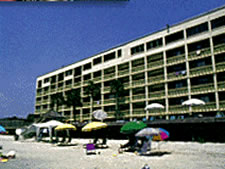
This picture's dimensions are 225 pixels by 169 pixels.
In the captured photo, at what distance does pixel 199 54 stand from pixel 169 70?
564 cm

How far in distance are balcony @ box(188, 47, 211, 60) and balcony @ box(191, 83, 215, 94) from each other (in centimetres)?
433

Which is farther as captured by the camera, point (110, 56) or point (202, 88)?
point (110, 56)

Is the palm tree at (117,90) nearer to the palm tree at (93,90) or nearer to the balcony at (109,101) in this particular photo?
the balcony at (109,101)

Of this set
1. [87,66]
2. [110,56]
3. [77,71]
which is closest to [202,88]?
[110,56]

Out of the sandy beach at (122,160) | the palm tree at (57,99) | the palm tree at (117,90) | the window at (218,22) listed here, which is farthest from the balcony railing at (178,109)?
the palm tree at (57,99)

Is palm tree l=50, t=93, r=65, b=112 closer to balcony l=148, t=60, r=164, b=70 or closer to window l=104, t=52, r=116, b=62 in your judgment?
window l=104, t=52, r=116, b=62

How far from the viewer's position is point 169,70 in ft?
122

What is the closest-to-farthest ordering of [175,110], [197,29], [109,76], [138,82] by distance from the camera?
[197,29], [175,110], [138,82], [109,76]

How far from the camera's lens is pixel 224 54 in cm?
3075

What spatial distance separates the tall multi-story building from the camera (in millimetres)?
31453

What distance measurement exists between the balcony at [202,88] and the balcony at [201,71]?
1755mm

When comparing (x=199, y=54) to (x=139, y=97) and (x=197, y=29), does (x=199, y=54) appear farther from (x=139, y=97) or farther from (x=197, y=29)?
(x=139, y=97)

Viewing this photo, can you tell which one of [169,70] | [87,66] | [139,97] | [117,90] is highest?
[87,66]

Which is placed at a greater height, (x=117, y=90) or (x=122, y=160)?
(x=117, y=90)
